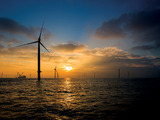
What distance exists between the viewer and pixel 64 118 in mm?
12930

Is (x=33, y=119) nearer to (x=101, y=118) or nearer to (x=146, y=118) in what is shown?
(x=101, y=118)

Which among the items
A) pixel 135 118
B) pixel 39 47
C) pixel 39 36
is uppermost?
pixel 39 36

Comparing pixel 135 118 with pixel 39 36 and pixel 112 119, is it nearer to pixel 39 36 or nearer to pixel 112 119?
pixel 112 119

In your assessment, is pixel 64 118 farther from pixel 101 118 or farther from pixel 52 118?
pixel 101 118

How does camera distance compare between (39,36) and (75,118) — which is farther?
(39,36)

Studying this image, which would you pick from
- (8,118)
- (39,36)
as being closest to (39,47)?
(39,36)

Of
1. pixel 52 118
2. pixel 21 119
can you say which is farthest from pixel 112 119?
pixel 21 119

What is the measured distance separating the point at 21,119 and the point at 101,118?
30.5 ft

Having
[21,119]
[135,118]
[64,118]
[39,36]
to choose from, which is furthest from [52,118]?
[39,36]

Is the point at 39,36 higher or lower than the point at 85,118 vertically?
higher

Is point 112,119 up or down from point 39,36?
down

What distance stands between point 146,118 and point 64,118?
968 centimetres

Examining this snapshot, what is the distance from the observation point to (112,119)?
1262 centimetres

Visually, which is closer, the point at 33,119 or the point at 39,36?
the point at 33,119
